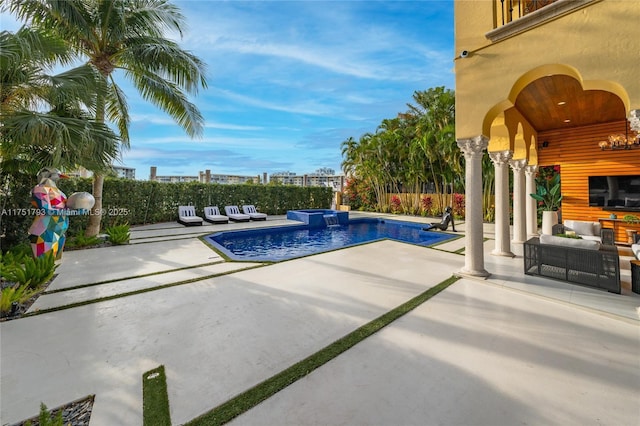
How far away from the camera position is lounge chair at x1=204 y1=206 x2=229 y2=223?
15.1 meters

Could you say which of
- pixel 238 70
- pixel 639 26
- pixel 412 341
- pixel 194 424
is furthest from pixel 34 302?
pixel 238 70

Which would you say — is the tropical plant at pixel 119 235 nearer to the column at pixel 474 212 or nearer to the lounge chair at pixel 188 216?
the lounge chair at pixel 188 216

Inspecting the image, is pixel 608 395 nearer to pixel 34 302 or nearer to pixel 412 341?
pixel 412 341

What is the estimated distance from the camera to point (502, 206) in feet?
23.4

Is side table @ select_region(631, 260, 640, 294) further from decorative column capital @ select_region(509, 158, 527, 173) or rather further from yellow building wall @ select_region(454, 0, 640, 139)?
decorative column capital @ select_region(509, 158, 527, 173)

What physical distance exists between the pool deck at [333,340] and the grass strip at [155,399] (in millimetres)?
53

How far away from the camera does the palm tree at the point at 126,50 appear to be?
7738 millimetres

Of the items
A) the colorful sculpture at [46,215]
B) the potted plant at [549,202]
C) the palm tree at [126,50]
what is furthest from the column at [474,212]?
the palm tree at [126,50]

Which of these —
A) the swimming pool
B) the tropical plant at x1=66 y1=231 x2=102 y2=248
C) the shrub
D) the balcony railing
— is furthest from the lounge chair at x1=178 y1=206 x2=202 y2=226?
the shrub

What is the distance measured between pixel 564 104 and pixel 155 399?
10485mm

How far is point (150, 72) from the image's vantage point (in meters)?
9.27

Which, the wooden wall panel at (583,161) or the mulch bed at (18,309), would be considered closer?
the mulch bed at (18,309)

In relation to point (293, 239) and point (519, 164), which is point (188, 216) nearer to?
point (293, 239)

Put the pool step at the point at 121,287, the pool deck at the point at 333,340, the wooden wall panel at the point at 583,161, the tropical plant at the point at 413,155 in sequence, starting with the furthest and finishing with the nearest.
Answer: the tropical plant at the point at 413,155 → the wooden wall panel at the point at 583,161 → the pool step at the point at 121,287 → the pool deck at the point at 333,340
